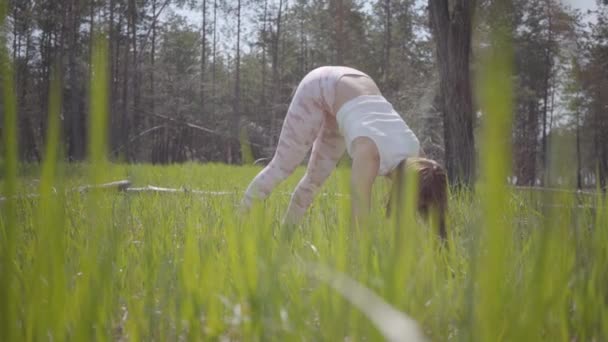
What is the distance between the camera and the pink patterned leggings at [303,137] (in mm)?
2918

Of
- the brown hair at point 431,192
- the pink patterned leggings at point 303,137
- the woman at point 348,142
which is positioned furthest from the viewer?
the pink patterned leggings at point 303,137

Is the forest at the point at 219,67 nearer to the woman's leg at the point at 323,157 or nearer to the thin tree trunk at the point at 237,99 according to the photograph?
the thin tree trunk at the point at 237,99

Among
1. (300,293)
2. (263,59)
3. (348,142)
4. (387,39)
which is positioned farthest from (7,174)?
(263,59)

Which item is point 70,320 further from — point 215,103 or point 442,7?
point 215,103

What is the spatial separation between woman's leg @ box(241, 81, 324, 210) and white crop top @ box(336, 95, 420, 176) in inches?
11.4

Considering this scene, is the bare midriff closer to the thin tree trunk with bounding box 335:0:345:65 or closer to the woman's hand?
the woman's hand

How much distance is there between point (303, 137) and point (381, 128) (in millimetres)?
701

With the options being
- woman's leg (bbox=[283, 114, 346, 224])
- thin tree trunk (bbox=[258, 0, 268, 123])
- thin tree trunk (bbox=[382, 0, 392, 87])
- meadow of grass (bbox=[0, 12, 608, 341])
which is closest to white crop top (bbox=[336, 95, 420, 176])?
woman's leg (bbox=[283, 114, 346, 224])

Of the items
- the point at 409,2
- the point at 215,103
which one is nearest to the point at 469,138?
the point at 409,2

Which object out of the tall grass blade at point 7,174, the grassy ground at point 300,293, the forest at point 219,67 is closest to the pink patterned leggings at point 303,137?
the grassy ground at point 300,293

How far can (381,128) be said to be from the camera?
2.38 m

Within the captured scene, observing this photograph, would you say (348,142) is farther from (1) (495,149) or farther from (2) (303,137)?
(1) (495,149)

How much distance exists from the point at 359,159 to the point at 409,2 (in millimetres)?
28787

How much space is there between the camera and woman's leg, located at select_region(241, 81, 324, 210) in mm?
2963
